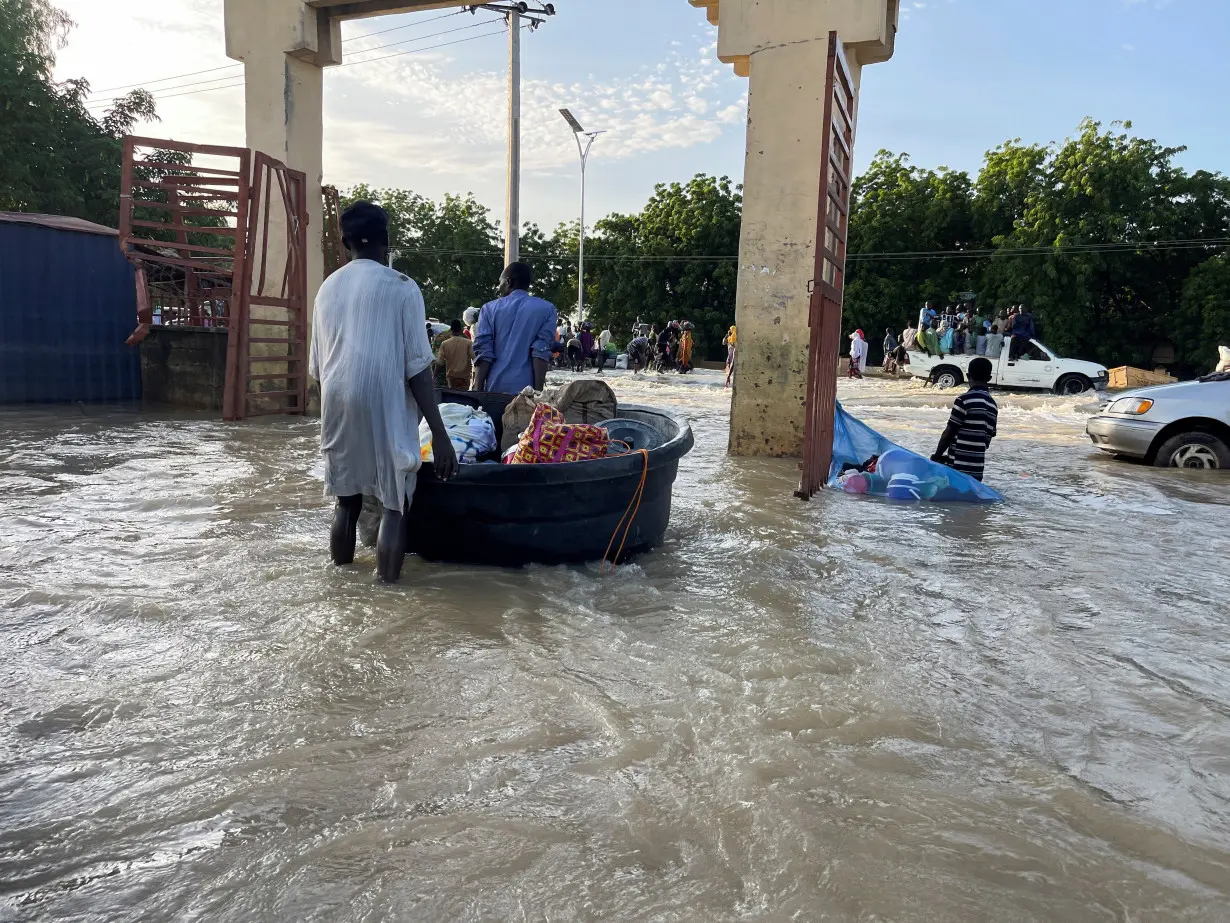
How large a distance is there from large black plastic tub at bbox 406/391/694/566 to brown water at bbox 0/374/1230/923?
0.14 meters

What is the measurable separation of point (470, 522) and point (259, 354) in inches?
327

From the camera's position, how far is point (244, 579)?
417 centimetres

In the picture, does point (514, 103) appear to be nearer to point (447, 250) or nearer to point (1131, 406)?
point (1131, 406)

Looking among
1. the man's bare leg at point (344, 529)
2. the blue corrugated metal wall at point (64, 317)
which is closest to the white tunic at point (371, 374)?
the man's bare leg at point (344, 529)

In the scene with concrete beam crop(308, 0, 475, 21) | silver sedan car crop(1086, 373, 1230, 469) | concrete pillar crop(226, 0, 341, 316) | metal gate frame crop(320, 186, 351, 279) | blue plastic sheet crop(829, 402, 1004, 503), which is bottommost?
blue plastic sheet crop(829, 402, 1004, 503)

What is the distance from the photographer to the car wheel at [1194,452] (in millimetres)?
9086

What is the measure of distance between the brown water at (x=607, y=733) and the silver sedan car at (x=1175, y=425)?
184 inches

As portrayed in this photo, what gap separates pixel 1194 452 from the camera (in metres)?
9.23

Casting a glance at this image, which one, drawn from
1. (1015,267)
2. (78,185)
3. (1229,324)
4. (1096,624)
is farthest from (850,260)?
(1096,624)

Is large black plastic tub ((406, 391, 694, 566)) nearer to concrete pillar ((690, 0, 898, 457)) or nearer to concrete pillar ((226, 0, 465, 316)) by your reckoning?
concrete pillar ((690, 0, 898, 457))

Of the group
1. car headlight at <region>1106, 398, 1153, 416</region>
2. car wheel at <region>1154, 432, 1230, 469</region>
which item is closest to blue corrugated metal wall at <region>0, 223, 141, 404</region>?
car headlight at <region>1106, 398, 1153, 416</region>

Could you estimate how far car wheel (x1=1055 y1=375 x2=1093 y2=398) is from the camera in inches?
828

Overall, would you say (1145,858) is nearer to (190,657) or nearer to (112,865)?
(112,865)

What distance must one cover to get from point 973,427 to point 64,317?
38.4 ft
